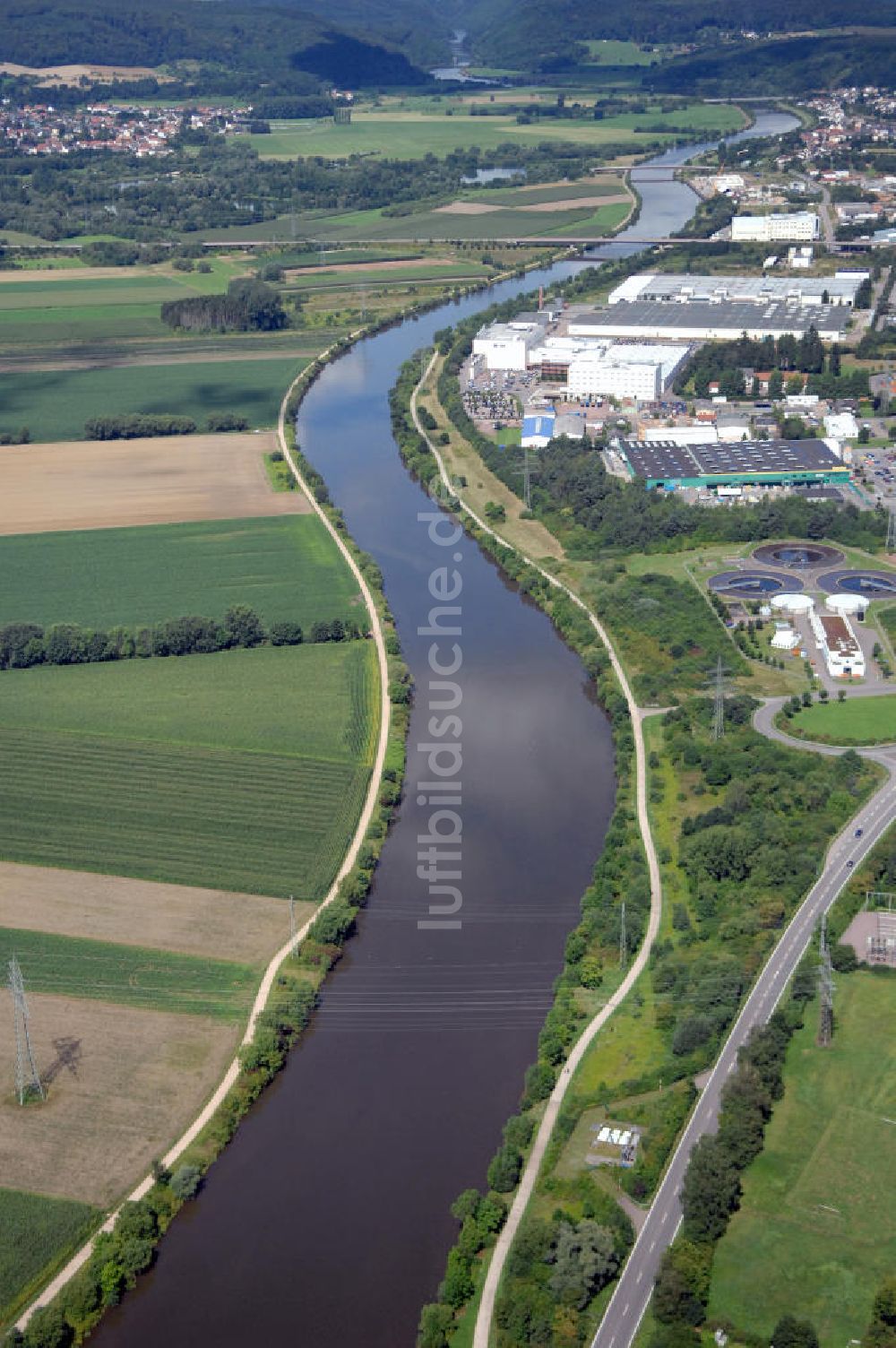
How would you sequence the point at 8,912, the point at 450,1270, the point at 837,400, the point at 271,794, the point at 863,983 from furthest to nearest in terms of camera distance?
the point at 837,400
the point at 271,794
the point at 8,912
the point at 863,983
the point at 450,1270

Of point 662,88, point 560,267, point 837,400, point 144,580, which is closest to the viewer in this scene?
point 144,580

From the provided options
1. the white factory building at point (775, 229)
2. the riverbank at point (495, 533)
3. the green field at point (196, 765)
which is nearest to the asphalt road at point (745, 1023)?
the riverbank at point (495, 533)

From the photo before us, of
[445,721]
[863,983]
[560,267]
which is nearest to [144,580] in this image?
[445,721]

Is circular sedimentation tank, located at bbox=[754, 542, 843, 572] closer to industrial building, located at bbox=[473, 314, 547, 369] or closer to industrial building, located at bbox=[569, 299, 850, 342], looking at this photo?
industrial building, located at bbox=[473, 314, 547, 369]

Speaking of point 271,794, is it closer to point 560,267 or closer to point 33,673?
point 33,673

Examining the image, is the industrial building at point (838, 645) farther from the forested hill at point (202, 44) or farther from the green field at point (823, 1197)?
the forested hill at point (202, 44)

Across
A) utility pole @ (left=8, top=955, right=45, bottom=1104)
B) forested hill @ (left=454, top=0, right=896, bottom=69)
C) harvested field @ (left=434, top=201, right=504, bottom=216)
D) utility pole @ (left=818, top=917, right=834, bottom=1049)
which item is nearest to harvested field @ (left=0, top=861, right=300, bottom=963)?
utility pole @ (left=8, top=955, right=45, bottom=1104)

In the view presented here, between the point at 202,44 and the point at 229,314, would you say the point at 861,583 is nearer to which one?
the point at 229,314
